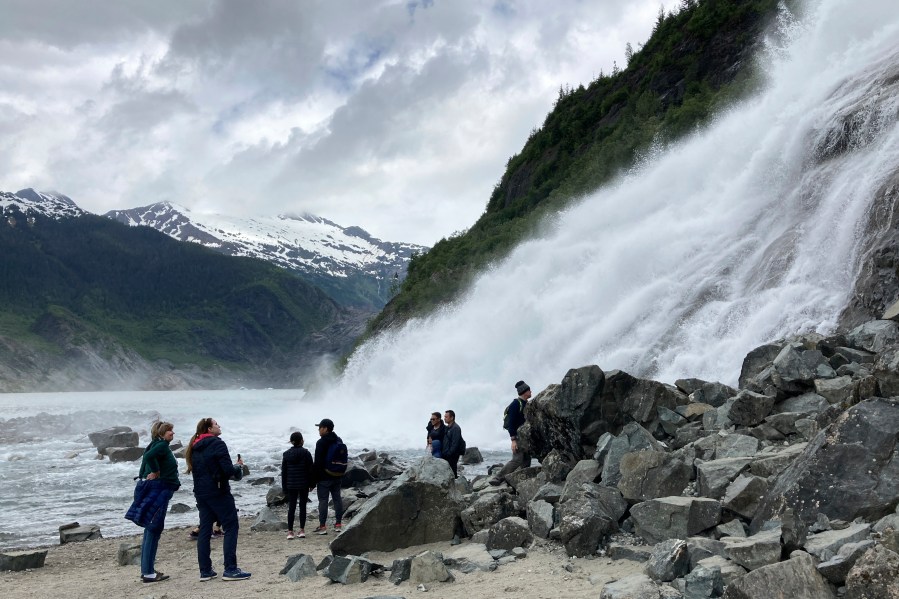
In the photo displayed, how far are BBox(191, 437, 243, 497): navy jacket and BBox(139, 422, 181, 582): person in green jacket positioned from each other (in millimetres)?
762

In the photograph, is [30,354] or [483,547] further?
[30,354]

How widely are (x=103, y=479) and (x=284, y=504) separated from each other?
10.3 metres

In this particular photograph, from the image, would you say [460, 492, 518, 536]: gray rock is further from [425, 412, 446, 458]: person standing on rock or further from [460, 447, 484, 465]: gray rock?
[460, 447, 484, 465]: gray rock

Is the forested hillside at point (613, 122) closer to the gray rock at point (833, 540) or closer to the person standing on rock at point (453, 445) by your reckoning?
the person standing on rock at point (453, 445)

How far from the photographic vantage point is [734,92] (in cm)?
4081

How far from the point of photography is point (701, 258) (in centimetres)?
2803

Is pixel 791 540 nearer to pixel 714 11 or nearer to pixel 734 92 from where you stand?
pixel 734 92

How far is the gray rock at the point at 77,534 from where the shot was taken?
14.5m

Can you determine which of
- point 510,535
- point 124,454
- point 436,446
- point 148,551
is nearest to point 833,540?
point 510,535

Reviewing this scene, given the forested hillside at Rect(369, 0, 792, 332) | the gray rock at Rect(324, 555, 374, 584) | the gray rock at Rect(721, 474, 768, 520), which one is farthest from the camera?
the forested hillside at Rect(369, 0, 792, 332)

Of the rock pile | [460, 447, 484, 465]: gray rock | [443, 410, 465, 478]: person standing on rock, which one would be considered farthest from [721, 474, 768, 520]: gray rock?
[460, 447, 484, 465]: gray rock

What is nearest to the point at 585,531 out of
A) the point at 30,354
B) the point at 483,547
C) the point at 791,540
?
the point at 483,547

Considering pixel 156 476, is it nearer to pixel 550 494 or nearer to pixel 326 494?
pixel 326 494

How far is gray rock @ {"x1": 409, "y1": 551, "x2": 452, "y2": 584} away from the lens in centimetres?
898
